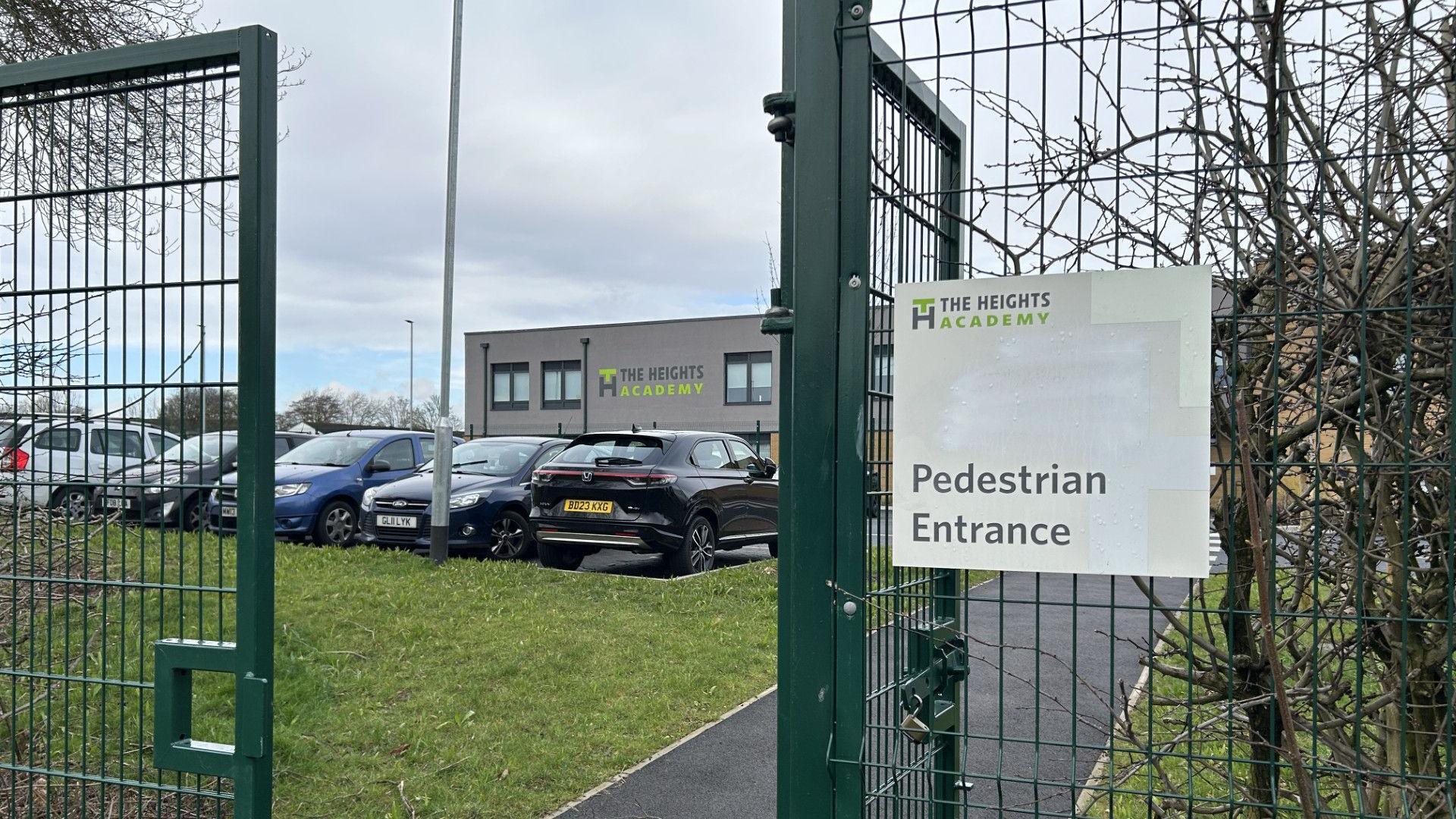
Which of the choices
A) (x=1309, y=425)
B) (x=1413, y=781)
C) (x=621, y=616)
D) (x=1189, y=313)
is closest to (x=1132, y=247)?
(x=1189, y=313)

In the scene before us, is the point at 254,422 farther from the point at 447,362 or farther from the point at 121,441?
the point at 447,362

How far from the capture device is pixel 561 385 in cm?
4147

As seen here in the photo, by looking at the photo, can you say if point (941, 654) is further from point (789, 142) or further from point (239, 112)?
point (239, 112)

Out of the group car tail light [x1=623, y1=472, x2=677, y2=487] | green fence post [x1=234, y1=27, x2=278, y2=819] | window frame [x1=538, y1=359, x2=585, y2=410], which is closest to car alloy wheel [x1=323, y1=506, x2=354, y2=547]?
car tail light [x1=623, y1=472, x2=677, y2=487]

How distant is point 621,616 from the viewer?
27.5 feet

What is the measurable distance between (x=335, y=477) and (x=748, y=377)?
2494cm

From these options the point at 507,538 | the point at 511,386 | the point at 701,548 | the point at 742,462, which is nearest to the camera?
the point at 701,548

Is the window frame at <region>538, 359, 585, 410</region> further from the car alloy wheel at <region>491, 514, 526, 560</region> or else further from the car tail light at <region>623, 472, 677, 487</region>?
the car tail light at <region>623, 472, 677, 487</region>

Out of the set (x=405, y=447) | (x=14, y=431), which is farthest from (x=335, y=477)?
(x=14, y=431)

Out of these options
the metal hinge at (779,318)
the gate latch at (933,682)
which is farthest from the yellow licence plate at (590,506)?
the metal hinge at (779,318)

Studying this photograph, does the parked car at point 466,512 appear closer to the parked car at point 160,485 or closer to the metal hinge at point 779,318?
the parked car at point 160,485

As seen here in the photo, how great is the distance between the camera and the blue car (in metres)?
12.6

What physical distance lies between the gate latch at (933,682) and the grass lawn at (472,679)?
2078 mm

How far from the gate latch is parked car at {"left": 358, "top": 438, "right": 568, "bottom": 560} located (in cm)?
943
